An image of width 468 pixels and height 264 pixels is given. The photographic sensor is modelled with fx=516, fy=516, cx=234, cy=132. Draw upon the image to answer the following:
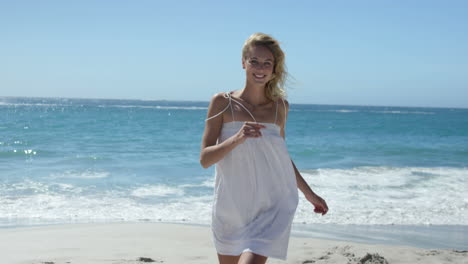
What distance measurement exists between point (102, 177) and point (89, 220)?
420cm

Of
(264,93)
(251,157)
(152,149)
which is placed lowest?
(152,149)

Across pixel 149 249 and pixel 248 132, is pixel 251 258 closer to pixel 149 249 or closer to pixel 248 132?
pixel 248 132

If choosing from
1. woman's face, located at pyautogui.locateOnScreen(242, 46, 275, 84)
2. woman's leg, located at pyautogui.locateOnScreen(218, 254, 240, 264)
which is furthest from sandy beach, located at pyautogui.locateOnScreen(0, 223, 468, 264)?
woman's face, located at pyautogui.locateOnScreen(242, 46, 275, 84)

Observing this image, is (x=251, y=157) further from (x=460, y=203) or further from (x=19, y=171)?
(x=19, y=171)

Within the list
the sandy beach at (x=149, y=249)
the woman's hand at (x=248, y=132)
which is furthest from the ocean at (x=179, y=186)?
the woman's hand at (x=248, y=132)

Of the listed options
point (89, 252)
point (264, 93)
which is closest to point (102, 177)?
point (89, 252)

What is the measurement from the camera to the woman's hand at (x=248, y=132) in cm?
262

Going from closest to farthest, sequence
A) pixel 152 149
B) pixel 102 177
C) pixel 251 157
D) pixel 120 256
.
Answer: pixel 251 157, pixel 120 256, pixel 102 177, pixel 152 149

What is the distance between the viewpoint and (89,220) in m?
7.93

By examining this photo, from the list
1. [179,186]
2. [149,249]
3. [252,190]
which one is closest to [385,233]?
[149,249]

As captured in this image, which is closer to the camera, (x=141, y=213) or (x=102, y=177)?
(x=141, y=213)

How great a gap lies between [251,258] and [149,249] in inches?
145

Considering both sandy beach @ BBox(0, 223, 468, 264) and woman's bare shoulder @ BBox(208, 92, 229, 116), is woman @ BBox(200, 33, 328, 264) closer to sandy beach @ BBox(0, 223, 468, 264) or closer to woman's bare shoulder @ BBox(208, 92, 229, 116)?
woman's bare shoulder @ BBox(208, 92, 229, 116)

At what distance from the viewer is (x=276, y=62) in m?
2.95
